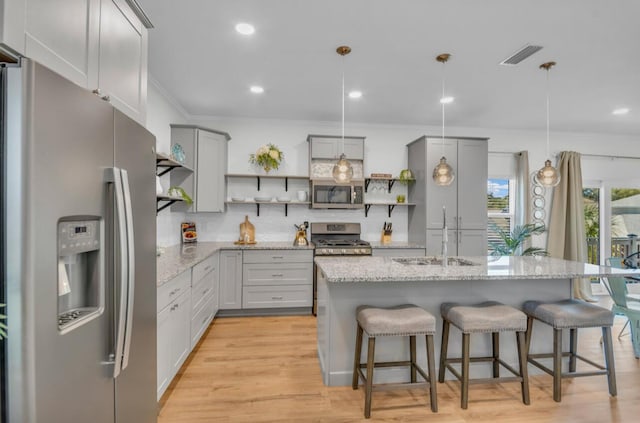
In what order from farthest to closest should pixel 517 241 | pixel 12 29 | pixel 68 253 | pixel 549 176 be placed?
pixel 517 241, pixel 549 176, pixel 68 253, pixel 12 29

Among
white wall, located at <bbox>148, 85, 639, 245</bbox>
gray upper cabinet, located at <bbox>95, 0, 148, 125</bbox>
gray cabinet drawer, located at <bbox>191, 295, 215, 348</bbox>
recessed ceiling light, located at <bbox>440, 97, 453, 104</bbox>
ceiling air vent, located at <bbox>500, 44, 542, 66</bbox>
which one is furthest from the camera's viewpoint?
white wall, located at <bbox>148, 85, 639, 245</bbox>

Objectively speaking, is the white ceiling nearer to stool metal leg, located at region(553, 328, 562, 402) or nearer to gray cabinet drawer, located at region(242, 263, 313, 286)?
gray cabinet drawer, located at region(242, 263, 313, 286)

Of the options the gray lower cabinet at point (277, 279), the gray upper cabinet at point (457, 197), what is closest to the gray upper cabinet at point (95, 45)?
the gray lower cabinet at point (277, 279)

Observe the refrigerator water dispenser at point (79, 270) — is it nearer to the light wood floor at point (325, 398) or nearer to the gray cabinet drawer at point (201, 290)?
the light wood floor at point (325, 398)

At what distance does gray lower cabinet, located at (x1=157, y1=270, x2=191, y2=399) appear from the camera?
214 cm

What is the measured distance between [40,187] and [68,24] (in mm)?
669

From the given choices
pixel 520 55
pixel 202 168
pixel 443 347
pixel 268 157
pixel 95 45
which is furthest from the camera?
pixel 268 157

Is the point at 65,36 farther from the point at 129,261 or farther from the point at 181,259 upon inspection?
the point at 181,259

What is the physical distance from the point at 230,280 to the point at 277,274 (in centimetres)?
59

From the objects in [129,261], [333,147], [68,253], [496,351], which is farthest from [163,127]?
[496,351]

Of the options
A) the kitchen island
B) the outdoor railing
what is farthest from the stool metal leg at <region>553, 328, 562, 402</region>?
the outdoor railing

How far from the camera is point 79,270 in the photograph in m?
1.10

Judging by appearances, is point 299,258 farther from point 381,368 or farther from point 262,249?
point 381,368

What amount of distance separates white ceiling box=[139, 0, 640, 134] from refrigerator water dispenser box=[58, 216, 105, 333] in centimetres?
179
